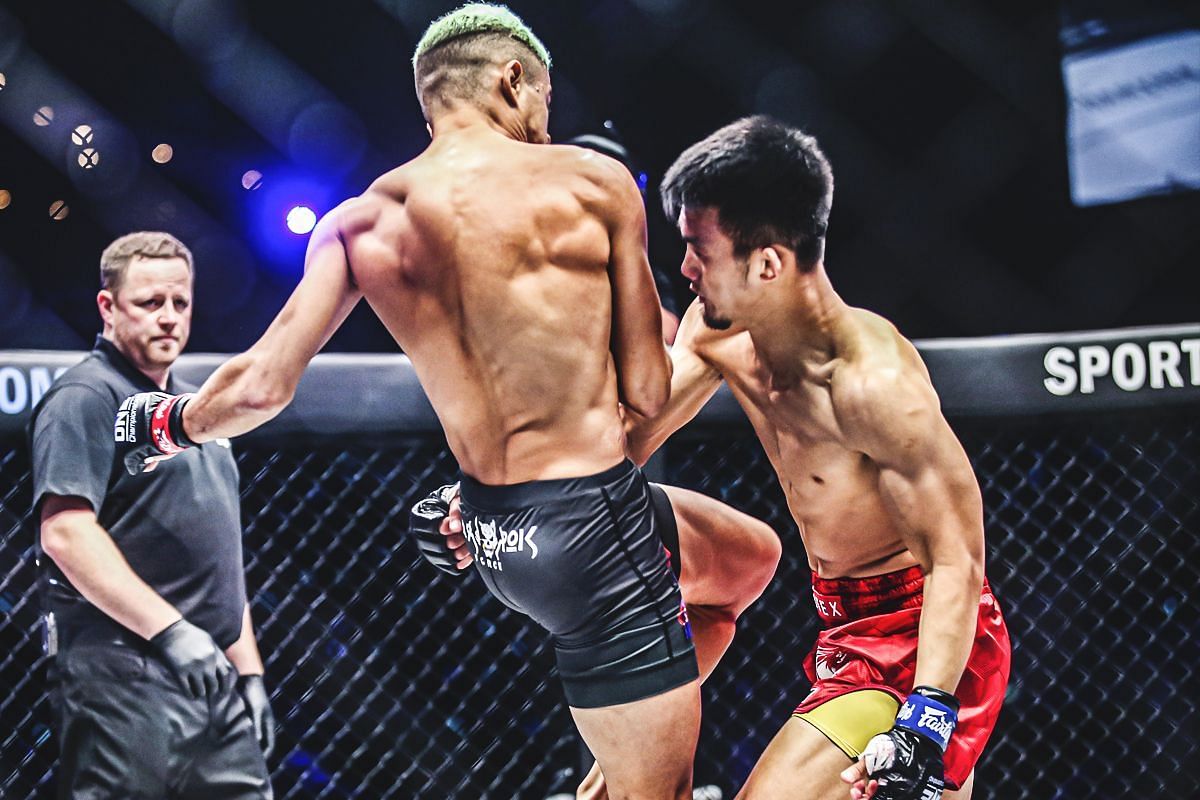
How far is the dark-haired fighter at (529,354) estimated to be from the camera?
1.56 m

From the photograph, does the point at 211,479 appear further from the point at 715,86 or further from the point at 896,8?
the point at 896,8

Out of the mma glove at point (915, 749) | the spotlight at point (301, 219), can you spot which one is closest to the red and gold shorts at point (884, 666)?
the mma glove at point (915, 749)

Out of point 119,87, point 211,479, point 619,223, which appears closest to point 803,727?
point 619,223

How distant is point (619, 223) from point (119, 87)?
1580mm

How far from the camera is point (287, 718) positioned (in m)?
2.47

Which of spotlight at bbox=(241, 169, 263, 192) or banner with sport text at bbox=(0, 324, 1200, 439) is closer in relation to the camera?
banner with sport text at bbox=(0, 324, 1200, 439)

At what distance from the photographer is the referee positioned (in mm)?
2084

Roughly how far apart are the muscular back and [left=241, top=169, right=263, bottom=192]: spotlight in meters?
1.15

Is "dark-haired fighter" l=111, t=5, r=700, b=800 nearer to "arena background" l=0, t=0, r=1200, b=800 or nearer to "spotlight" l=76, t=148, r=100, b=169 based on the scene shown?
"arena background" l=0, t=0, r=1200, b=800

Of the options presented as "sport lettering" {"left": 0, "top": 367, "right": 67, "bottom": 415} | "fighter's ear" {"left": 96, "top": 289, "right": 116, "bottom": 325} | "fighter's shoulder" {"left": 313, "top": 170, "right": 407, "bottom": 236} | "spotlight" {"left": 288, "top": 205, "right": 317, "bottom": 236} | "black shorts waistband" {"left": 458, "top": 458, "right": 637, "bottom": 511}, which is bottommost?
"black shorts waistband" {"left": 458, "top": 458, "right": 637, "bottom": 511}

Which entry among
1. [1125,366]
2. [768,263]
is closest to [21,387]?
[768,263]

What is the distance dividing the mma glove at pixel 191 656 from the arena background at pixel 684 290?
12.3 inches

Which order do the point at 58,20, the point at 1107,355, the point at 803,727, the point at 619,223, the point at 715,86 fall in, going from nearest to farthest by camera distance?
the point at 619,223
the point at 803,727
the point at 1107,355
the point at 58,20
the point at 715,86

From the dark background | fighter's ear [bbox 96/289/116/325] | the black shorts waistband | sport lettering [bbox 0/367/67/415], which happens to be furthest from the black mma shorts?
the dark background
